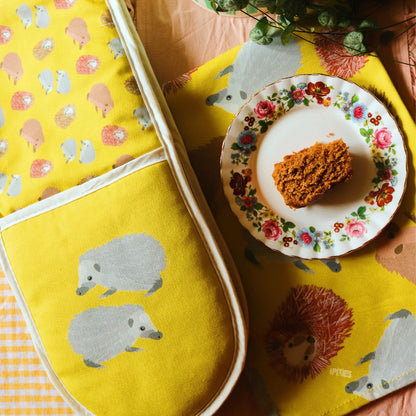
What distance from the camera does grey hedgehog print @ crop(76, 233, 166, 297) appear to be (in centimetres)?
82

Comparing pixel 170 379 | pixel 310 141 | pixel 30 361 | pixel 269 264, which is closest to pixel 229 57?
pixel 310 141

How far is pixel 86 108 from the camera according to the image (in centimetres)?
87

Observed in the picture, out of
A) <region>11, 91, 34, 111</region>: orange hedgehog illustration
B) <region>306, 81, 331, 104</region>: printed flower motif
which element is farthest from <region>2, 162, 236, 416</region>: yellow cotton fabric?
<region>306, 81, 331, 104</region>: printed flower motif

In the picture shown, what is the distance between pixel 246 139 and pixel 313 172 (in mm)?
180

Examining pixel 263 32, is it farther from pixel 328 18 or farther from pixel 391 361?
pixel 391 361

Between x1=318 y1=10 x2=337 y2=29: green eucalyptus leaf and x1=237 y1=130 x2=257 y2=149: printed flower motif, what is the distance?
0.29 m

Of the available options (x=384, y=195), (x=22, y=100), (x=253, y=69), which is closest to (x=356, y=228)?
(x=384, y=195)

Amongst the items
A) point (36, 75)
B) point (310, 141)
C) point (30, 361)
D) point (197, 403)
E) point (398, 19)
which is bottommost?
point (197, 403)

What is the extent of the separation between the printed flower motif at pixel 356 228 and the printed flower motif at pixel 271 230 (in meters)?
0.15

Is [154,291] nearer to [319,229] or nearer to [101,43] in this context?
[319,229]

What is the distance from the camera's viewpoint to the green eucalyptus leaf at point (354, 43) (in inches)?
35.7

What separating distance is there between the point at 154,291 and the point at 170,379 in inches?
7.2

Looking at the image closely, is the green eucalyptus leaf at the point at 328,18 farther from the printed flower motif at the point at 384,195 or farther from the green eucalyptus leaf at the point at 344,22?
the printed flower motif at the point at 384,195

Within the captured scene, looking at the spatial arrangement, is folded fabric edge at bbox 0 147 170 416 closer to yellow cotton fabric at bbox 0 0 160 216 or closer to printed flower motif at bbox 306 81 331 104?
yellow cotton fabric at bbox 0 0 160 216
